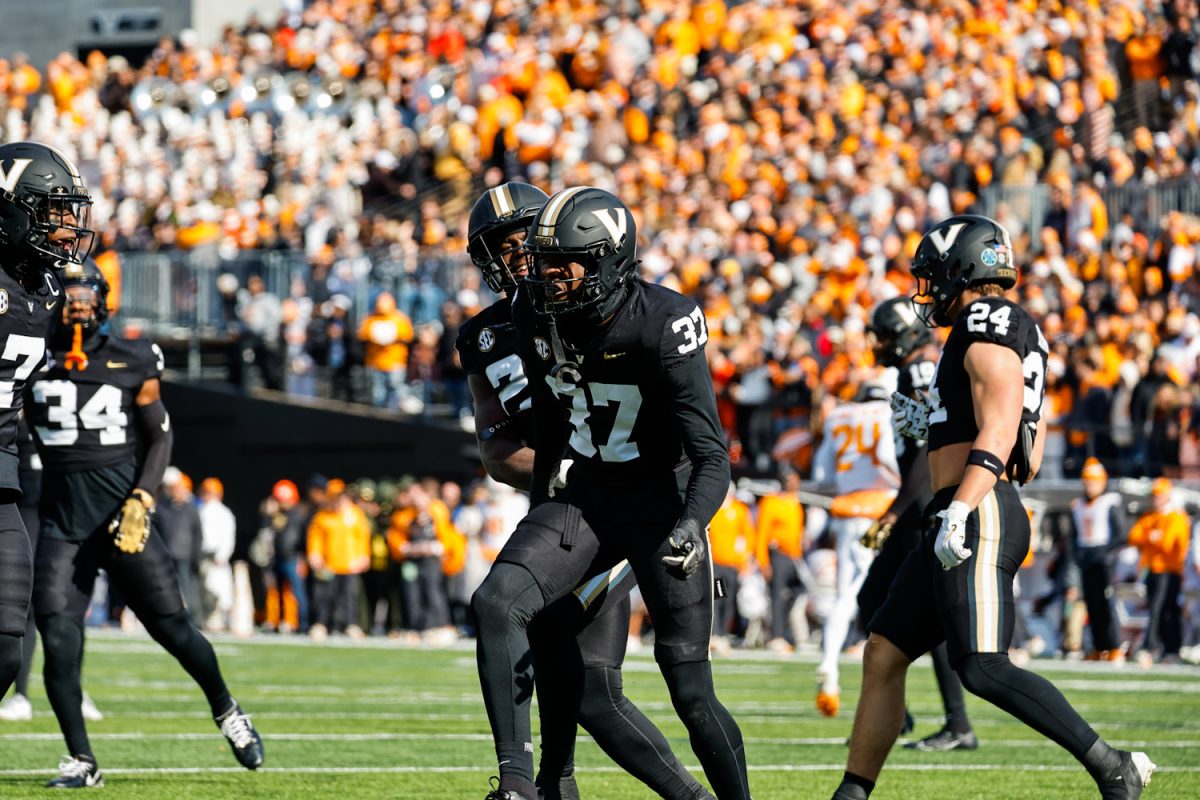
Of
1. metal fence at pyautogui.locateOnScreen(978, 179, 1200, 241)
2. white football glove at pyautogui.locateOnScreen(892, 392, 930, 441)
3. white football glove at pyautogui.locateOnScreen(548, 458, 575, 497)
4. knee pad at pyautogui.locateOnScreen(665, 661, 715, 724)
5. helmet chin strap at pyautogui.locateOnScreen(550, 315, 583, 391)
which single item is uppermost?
metal fence at pyautogui.locateOnScreen(978, 179, 1200, 241)

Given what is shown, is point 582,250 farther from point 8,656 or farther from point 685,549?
point 8,656

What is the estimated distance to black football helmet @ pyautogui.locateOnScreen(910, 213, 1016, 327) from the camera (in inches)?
250

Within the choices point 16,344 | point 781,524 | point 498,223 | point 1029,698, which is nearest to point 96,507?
point 16,344

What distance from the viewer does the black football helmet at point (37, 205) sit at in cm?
630

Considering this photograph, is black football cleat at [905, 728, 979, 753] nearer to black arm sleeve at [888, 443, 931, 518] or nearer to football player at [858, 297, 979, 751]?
football player at [858, 297, 979, 751]

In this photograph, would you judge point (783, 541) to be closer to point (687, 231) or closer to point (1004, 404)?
point (687, 231)

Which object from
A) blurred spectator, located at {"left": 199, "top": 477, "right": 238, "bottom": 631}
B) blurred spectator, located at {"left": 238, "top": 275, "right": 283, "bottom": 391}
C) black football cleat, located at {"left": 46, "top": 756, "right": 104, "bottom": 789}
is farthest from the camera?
blurred spectator, located at {"left": 238, "top": 275, "right": 283, "bottom": 391}

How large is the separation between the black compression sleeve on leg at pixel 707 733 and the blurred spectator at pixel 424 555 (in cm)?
1448

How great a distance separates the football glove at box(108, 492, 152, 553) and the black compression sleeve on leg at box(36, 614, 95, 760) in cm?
40

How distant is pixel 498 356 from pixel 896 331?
321 centimetres

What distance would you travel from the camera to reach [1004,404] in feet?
19.7

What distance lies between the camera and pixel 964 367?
616 cm

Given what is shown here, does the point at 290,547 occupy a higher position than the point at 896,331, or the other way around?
the point at 896,331

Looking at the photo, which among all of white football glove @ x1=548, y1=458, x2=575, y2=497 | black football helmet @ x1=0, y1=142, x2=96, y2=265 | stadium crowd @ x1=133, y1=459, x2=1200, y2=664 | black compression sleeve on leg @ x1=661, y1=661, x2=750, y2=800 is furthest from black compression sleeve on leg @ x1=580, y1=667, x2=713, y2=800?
stadium crowd @ x1=133, y1=459, x2=1200, y2=664
